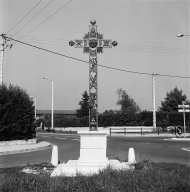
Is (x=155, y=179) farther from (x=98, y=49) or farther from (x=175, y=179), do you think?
(x=98, y=49)

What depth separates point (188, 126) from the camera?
118 ft

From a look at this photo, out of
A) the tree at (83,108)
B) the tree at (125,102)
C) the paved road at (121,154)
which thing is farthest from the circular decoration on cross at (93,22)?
the tree at (83,108)

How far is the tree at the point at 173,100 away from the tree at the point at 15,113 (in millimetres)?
40577

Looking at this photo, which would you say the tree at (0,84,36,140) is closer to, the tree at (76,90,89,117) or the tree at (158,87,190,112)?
the tree at (158,87,190,112)

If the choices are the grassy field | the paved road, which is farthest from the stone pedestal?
the paved road

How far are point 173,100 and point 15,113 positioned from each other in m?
42.6

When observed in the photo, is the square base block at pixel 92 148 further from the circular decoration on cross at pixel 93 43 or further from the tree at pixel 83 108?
the tree at pixel 83 108

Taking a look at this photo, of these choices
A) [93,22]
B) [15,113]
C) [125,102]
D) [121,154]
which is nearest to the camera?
[93,22]

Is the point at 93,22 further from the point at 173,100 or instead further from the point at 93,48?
the point at 173,100

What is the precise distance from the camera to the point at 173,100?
56.4 metres

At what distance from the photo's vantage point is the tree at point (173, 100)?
56.3m

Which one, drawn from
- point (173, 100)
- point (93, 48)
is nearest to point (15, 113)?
point (93, 48)

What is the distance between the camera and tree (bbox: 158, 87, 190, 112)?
5634cm

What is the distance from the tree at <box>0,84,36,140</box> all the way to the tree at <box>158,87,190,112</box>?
40.6 meters
